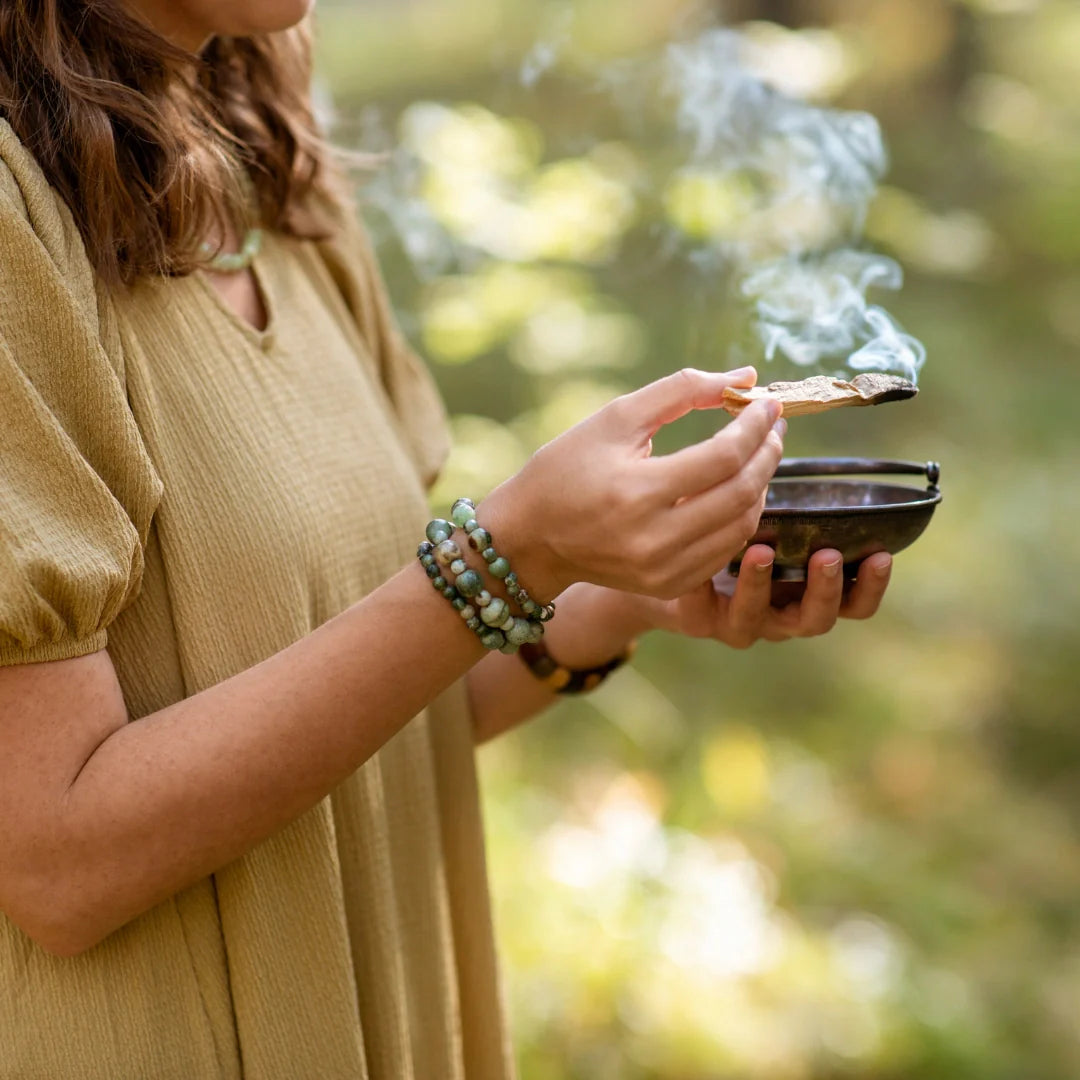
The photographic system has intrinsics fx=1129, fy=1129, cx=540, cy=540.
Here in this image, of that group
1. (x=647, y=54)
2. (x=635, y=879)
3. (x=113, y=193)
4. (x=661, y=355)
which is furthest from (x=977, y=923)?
(x=113, y=193)

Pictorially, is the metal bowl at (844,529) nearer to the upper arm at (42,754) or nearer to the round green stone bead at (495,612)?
the round green stone bead at (495,612)

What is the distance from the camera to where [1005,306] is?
159 inches

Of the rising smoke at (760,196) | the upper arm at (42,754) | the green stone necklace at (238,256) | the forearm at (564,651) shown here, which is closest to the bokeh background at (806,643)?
the rising smoke at (760,196)

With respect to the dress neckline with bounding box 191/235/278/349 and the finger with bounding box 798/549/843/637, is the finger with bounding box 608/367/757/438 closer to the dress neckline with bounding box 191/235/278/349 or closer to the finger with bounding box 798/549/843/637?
the finger with bounding box 798/549/843/637

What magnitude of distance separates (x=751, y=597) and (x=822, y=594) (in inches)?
2.6

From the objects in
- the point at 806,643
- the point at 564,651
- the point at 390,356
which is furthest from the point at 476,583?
the point at 806,643

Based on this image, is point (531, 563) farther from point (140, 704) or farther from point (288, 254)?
point (288, 254)

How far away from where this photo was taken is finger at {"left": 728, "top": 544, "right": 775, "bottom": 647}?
41.2 inches

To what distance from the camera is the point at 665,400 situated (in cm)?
88

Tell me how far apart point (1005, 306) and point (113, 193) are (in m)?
3.70

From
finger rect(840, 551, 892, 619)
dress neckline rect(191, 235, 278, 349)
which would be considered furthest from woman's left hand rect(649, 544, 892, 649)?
dress neckline rect(191, 235, 278, 349)

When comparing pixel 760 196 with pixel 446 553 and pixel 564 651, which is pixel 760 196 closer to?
pixel 564 651

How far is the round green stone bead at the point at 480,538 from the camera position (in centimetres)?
90

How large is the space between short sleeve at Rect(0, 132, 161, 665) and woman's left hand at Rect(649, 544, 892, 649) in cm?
55
